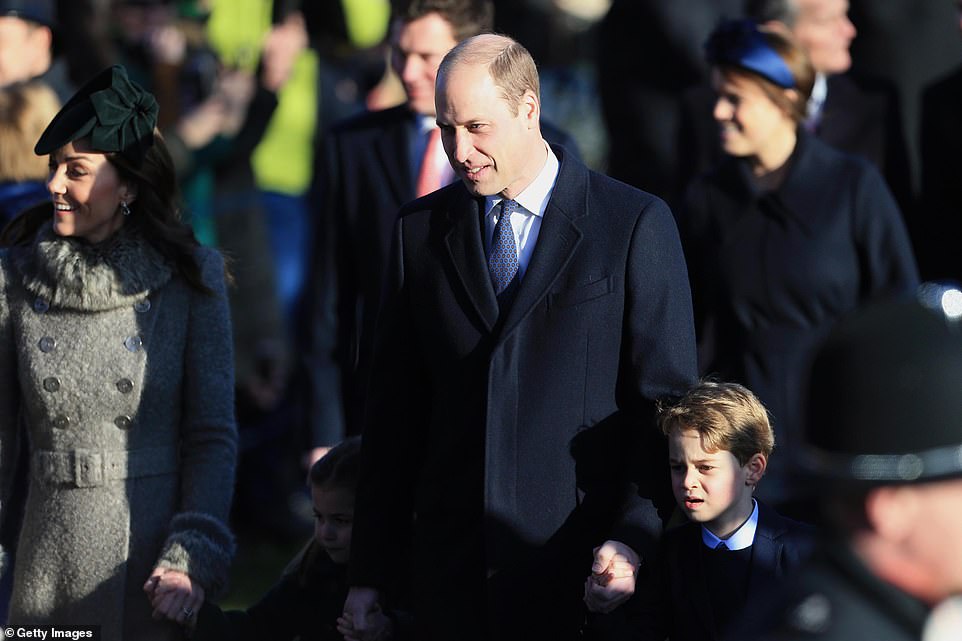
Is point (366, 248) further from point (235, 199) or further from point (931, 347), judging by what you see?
point (235, 199)

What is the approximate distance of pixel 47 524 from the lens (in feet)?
15.3

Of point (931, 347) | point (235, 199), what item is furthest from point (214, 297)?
point (235, 199)

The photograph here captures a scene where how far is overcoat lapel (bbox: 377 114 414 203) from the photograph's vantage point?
5797mm

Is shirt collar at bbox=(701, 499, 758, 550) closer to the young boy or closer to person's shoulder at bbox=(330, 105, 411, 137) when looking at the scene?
the young boy

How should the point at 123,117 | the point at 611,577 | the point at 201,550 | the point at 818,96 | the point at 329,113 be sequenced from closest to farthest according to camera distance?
the point at 611,577 → the point at 201,550 → the point at 123,117 → the point at 818,96 → the point at 329,113

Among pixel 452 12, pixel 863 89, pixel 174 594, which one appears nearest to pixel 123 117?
pixel 174 594

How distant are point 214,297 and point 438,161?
4.25ft

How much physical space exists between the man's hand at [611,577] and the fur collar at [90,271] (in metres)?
1.42

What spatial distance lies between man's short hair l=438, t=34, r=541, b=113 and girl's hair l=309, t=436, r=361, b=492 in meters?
1.20

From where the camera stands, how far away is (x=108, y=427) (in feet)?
15.2

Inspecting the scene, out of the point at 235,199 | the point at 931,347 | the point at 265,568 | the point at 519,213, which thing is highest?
the point at 931,347

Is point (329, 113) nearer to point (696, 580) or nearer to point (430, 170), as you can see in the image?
point (430, 170)

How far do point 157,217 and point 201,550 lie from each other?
0.90m

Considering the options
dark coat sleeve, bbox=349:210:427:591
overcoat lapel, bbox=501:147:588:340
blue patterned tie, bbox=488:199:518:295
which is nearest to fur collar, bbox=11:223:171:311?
dark coat sleeve, bbox=349:210:427:591
